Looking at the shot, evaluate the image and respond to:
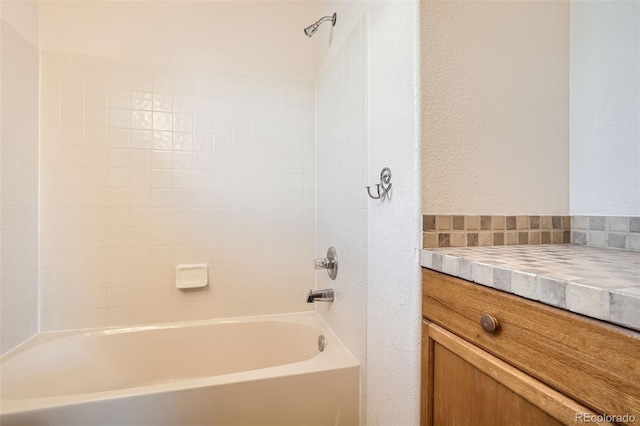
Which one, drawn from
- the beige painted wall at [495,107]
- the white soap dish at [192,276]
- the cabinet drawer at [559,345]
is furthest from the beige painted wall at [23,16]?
the cabinet drawer at [559,345]

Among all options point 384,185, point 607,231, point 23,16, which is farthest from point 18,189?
point 607,231

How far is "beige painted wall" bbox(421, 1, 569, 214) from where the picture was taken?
0.86 meters

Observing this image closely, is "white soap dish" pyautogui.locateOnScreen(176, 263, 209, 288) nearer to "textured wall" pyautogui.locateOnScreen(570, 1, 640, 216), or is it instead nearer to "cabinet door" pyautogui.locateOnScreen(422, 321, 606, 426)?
"cabinet door" pyautogui.locateOnScreen(422, 321, 606, 426)

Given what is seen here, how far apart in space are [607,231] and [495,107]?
0.53m

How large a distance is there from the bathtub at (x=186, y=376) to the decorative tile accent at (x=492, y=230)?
2.43ft

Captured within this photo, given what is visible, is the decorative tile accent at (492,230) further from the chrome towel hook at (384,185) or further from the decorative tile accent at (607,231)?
the chrome towel hook at (384,185)

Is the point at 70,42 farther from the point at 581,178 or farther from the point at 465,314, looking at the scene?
the point at 581,178

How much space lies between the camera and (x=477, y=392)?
→ 63 centimetres

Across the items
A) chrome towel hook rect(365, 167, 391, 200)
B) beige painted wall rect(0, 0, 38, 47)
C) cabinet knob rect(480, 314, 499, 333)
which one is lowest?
cabinet knob rect(480, 314, 499, 333)

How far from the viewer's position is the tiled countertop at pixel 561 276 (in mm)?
402

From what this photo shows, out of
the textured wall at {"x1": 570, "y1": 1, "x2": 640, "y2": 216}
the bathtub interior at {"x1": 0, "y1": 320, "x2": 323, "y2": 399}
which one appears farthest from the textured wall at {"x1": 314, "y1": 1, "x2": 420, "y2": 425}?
the bathtub interior at {"x1": 0, "y1": 320, "x2": 323, "y2": 399}

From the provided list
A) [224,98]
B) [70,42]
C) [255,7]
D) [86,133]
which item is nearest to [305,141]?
[224,98]

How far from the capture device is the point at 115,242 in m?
1.69

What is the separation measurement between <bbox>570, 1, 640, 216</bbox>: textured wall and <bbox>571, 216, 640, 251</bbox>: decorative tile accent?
23mm
